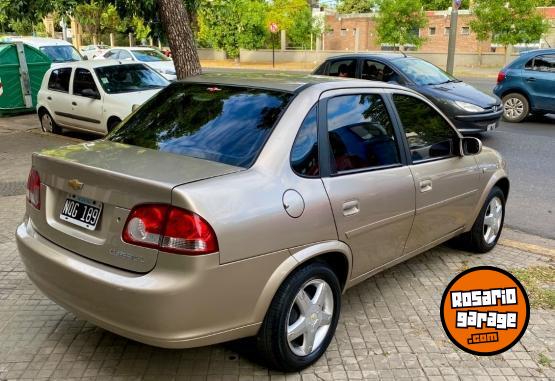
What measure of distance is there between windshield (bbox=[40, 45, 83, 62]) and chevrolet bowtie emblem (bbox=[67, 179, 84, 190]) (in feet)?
53.0

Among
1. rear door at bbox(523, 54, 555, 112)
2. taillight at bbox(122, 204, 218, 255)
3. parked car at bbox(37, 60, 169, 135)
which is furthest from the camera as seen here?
rear door at bbox(523, 54, 555, 112)

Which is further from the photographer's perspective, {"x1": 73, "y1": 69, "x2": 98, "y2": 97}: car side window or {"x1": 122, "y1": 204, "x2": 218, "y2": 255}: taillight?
{"x1": 73, "y1": 69, "x2": 98, "y2": 97}: car side window

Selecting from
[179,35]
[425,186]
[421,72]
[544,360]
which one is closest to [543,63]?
[421,72]

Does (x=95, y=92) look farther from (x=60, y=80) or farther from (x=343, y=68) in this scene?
(x=343, y=68)

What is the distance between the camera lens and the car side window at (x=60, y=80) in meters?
10.9

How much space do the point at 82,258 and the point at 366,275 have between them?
5.80 feet

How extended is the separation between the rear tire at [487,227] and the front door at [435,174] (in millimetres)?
294

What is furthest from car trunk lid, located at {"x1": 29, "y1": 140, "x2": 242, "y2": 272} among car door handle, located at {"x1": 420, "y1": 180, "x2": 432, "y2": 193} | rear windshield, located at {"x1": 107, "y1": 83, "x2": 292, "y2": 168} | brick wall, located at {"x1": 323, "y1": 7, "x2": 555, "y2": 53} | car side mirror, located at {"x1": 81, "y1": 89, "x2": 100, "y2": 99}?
brick wall, located at {"x1": 323, "y1": 7, "x2": 555, "y2": 53}

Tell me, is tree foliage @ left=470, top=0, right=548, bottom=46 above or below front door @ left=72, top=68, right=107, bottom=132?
above

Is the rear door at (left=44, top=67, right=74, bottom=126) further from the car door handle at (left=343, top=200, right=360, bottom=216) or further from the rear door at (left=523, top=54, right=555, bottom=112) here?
the rear door at (left=523, top=54, right=555, bottom=112)

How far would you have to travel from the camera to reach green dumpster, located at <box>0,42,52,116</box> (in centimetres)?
1366

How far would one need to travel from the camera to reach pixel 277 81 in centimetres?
365

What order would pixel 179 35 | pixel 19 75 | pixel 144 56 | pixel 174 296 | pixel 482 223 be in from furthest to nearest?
1. pixel 144 56
2. pixel 19 75
3. pixel 179 35
4. pixel 482 223
5. pixel 174 296

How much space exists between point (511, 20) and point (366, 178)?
2986 cm
